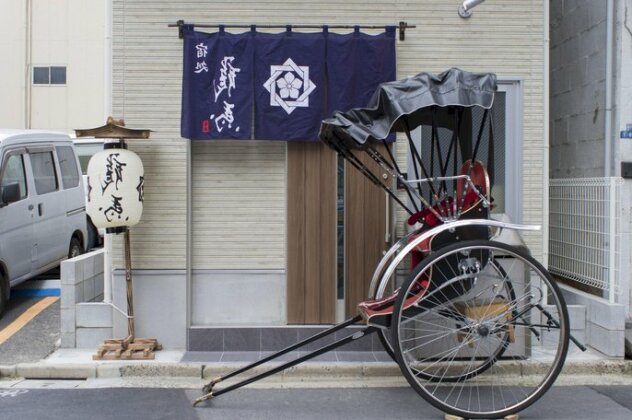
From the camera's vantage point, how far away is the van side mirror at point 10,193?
347 inches

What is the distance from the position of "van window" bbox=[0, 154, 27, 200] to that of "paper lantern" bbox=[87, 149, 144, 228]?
2448mm

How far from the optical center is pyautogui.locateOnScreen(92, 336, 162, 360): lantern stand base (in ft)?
24.1

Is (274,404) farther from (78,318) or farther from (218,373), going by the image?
(78,318)

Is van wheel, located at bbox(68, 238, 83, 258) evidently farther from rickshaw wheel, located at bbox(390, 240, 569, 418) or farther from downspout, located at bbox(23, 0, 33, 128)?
downspout, located at bbox(23, 0, 33, 128)

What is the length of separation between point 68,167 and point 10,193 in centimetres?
213

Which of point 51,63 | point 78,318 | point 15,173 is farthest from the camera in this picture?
point 51,63

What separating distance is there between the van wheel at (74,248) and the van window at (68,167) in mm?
904

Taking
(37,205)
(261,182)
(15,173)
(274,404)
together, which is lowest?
(274,404)

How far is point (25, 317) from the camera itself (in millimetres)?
8797

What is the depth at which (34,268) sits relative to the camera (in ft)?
31.7

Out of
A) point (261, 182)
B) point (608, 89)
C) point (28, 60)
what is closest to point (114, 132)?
point (261, 182)

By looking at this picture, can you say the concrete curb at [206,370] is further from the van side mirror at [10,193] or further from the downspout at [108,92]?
the van side mirror at [10,193]

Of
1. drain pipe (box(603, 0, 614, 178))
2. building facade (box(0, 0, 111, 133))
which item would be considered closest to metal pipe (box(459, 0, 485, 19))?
drain pipe (box(603, 0, 614, 178))

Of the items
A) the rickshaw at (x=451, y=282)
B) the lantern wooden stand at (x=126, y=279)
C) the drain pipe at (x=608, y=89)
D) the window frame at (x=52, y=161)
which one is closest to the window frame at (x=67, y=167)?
the window frame at (x=52, y=161)
